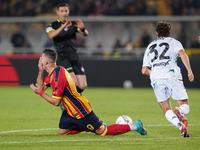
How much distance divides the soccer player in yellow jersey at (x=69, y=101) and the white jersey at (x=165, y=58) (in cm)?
88

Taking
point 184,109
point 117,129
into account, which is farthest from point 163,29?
point 117,129

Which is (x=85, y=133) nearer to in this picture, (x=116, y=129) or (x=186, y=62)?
(x=116, y=129)

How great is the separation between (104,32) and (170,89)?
16233mm

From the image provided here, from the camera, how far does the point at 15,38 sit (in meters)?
19.0

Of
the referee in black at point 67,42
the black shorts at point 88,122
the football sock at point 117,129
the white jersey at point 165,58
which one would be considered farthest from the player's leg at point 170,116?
the referee in black at point 67,42

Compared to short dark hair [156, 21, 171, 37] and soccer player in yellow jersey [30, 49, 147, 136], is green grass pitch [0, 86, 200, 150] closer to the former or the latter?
soccer player in yellow jersey [30, 49, 147, 136]

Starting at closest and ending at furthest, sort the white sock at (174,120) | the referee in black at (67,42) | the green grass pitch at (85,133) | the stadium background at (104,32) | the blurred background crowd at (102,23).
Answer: the green grass pitch at (85,133) < the white sock at (174,120) < the referee in black at (67,42) < the stadium background at (104,32) < the blurred background crowd at (102,23)

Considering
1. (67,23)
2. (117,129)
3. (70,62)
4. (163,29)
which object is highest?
(163,29)

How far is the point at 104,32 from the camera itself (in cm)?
2158

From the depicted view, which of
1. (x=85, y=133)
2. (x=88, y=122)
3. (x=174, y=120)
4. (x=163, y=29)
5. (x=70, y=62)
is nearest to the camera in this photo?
(x=174, y=120)

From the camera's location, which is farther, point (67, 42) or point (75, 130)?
point (67, 42)

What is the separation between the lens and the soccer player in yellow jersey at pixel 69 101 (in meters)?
5.34

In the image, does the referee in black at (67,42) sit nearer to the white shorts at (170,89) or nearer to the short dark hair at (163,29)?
the short dark hair at (163,29)

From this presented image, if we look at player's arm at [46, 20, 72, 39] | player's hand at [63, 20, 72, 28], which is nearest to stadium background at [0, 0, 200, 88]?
player's arm at [46, 20, 72, 39]
